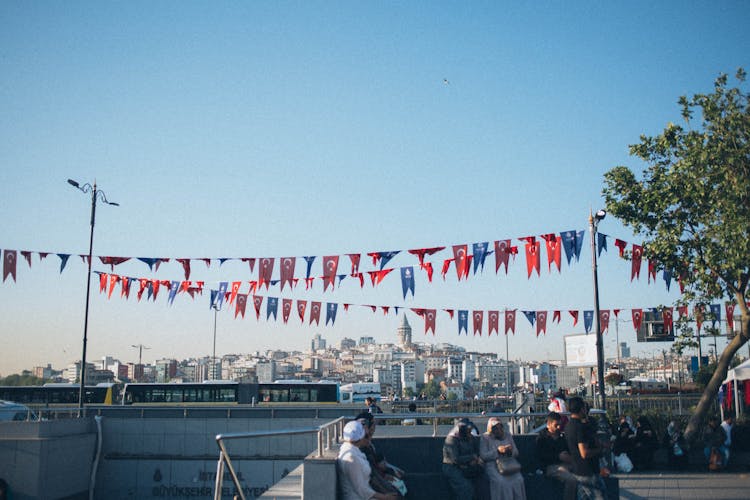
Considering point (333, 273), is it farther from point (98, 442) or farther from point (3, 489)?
point (3, 489)

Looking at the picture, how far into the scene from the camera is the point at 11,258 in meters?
21.4

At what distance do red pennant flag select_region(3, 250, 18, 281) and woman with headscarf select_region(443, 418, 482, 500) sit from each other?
57.8 ft

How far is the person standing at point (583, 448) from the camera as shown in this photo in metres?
7.46

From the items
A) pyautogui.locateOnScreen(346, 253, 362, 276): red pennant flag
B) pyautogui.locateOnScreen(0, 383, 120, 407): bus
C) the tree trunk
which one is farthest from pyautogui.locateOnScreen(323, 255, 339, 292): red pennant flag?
pyautogui.locateOnScreen(0, 383, 120, 407): bus

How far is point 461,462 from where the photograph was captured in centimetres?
853

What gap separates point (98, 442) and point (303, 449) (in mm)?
6737

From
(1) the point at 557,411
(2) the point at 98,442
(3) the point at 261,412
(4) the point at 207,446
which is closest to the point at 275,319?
(3) the point at 261,412

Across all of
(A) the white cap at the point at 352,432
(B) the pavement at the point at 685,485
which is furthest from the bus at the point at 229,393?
(A) the white cap at the point at 352,432

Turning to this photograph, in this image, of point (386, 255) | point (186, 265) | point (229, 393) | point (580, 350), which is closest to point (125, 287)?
point (186, 265)

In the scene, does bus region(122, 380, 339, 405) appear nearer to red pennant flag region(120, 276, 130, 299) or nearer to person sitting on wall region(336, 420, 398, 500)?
red pennant flag region(120, 276, 130, 299)

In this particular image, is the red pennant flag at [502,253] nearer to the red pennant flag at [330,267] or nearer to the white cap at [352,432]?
the red pennant flag at [330,267]

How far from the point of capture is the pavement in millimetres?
11328

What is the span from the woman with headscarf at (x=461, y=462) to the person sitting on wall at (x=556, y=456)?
0.82 metres

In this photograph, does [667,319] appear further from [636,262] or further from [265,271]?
[265,271]
